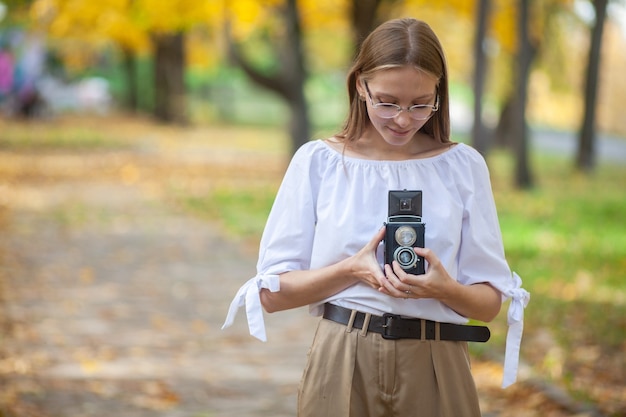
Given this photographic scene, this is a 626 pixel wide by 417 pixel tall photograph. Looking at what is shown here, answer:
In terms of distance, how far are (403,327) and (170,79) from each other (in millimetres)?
37070

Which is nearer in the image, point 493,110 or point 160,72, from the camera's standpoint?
point 160,72

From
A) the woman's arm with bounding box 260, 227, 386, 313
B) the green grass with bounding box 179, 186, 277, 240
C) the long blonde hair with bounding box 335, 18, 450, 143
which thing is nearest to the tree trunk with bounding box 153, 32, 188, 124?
the green grass with bounding box 179, 186, 277, 240

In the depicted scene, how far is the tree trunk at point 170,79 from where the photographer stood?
38656 millimetres

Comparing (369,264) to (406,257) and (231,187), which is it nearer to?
(406,257)

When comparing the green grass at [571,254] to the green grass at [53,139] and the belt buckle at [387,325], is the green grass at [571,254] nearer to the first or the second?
the belt buckle at [387,325]

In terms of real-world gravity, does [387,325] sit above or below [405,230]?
below

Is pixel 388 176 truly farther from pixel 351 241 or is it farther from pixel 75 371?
pixel 75 371

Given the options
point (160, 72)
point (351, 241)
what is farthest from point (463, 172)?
point (160, 72)

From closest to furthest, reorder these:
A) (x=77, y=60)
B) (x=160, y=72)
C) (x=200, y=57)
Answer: (x=160, y=72)
(x=200, y=57)
(x=77, y=60)

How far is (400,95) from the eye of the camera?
2727mm

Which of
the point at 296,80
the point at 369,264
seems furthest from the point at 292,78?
the point at 369,264

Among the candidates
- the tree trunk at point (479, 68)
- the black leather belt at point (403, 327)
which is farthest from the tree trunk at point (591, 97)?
the black leather belt at point (403, 327)

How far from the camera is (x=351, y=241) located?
109 inches

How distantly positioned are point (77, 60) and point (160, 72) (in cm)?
1741
